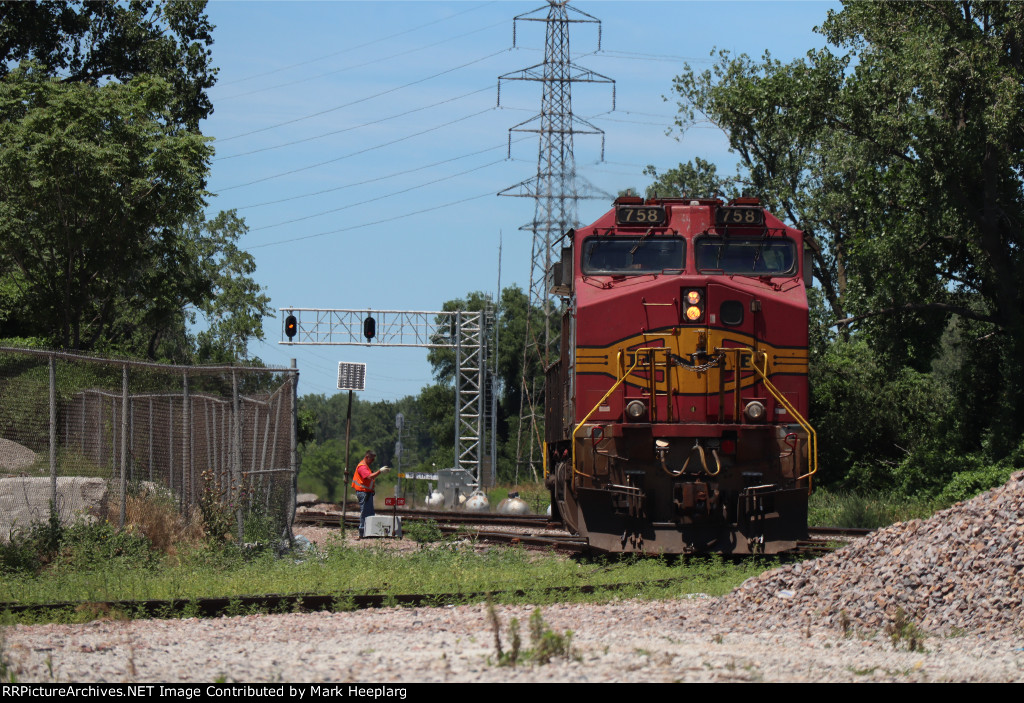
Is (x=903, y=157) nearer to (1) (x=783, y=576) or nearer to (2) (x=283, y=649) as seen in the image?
(1) (x=783, y=576)

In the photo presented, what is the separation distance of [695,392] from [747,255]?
1909 millimetres

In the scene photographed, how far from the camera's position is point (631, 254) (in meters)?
13.4

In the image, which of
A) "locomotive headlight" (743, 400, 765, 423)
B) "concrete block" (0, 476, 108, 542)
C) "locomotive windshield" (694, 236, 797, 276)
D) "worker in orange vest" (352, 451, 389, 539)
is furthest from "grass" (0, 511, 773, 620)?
"locomotive windshield" (694, 236, 797, 276)

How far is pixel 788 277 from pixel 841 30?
1277 centimetres

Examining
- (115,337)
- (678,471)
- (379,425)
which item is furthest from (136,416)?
(379,425)

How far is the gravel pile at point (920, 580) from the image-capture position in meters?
8.48

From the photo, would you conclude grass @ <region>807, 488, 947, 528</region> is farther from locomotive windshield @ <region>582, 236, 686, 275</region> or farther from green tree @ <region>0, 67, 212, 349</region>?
green tree @ <region>0, 67, 212, 349</region>

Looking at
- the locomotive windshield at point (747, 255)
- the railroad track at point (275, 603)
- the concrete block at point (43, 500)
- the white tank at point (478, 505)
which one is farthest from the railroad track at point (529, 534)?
the white tank at point (478, 505)

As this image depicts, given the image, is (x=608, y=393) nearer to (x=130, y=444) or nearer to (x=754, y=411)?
(x=754, y=411)

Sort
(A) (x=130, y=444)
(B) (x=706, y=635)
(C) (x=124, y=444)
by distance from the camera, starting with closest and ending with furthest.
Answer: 1. (B) (x=706, y=635)
2. (C) (x=124, y=444)
3. (A) (x=130, y=444)

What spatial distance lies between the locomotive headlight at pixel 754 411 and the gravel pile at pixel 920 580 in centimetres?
261

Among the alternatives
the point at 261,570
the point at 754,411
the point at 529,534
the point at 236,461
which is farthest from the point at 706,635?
the point at 529,534

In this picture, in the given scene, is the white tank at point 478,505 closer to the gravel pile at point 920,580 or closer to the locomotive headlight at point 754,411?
the locomotive headlight at point 754,411

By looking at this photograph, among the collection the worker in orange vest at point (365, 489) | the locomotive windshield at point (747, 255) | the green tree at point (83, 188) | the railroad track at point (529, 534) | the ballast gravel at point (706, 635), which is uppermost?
the green tree at point (83, 188)
